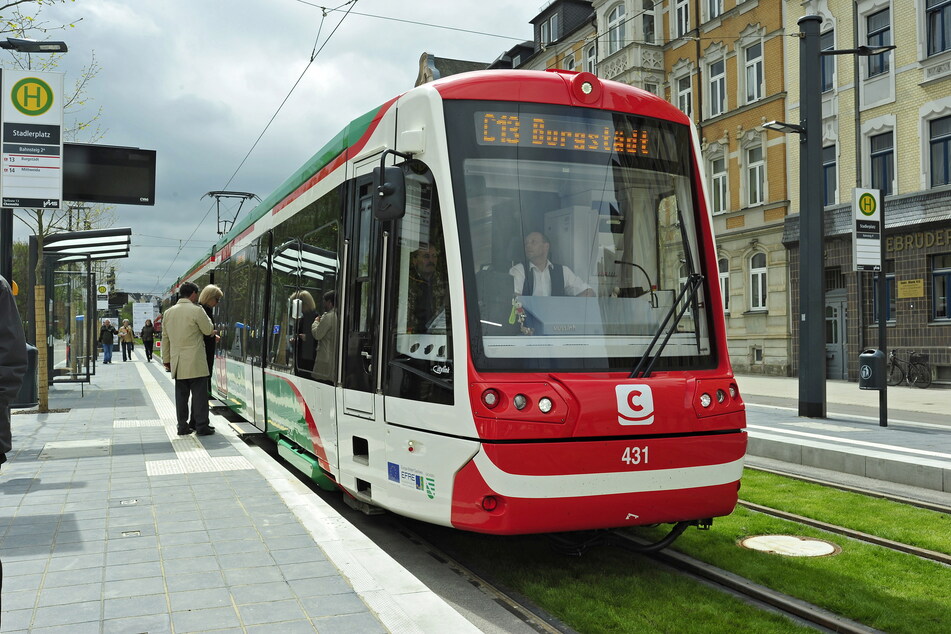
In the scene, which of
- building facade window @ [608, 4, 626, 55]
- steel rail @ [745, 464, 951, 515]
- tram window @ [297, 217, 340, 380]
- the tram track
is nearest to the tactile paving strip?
tram window @ [297, 217, 340, 380]

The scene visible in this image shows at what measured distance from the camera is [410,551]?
6.23 m

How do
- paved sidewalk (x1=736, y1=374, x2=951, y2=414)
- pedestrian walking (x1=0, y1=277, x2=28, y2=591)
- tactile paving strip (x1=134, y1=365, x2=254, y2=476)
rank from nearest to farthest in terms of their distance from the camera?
pedestrian walking (x1=0, y1=277, x2=28, y2=591)
tactile paving strip (x1=134, y1=365, x2=254, y2=476)
paved sidewalk (x1=736, y1=374, x2=951, y2=414)

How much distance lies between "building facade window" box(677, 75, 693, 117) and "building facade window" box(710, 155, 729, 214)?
7.20 ft

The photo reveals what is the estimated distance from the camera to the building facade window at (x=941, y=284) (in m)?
22.0

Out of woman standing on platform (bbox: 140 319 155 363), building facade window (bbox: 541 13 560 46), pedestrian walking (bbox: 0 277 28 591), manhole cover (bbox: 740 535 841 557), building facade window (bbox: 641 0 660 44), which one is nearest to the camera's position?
pedestrian walking (bbox: 0 277 28 591)

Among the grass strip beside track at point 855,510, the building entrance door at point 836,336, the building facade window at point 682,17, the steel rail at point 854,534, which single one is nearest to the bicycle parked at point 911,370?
the building entrance door at point 836,336

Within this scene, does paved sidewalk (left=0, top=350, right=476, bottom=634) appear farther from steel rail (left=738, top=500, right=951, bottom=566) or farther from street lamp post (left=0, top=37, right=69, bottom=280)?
street lamp post (left=0, top=37, right=69, bottom=280)

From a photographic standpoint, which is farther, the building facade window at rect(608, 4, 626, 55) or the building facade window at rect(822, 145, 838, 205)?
the building facade window at rect(608, 4, 626, 55)

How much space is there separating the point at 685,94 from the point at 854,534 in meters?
28.2

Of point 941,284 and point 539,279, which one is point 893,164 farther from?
point 539,279

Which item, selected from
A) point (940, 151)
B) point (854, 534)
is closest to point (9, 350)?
point (854, 534)

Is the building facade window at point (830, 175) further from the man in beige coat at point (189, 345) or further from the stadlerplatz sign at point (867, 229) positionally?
the man in beige coat at point (189, 345)

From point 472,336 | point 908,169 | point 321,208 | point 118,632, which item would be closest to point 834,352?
point 908,169

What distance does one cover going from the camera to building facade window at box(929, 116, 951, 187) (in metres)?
22.4
